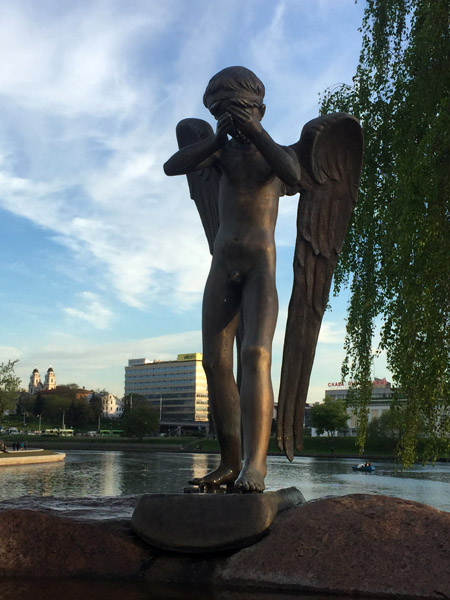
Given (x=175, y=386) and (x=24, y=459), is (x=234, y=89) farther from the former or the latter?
(x=175, y=386)

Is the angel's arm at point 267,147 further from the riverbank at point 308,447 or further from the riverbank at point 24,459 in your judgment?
the riverbank at point 308,447

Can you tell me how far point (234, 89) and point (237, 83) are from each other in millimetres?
45

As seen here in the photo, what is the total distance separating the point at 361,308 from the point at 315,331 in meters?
6.64

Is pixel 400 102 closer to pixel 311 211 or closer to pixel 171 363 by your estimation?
pixel 311 211

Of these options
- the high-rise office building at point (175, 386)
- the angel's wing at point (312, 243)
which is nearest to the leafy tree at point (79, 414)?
the high-rise office building at point (175, 386)

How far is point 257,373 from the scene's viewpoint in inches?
145

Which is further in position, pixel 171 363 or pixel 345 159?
pixel 171 363

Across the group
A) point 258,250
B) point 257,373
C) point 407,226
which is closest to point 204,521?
point 257,373

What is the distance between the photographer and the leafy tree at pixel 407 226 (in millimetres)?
8117

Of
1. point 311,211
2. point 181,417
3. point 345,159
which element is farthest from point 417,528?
point 181,417

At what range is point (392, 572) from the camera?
2852 mm

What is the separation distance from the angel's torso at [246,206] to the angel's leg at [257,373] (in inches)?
6.3

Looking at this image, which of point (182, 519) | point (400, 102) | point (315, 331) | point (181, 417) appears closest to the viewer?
point (182, 519)

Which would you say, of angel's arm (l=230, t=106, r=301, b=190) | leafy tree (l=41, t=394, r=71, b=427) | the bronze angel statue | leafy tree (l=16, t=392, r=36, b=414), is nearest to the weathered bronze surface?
the bronze angel statue
